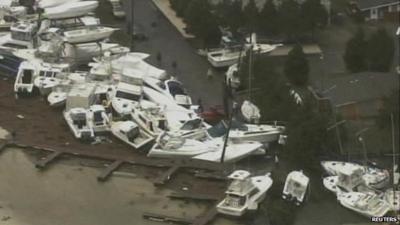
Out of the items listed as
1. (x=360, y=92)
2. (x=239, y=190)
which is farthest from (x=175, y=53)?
(x=239, y=190)

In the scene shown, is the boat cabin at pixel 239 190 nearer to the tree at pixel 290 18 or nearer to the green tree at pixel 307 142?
the green tree at pixel 307 142

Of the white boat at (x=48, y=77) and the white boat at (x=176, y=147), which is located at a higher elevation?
the white boat at (x=48, y=77)

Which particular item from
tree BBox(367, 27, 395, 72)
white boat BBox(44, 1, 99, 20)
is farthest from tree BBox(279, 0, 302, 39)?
white boat BBox(44, 1, 99, 20)

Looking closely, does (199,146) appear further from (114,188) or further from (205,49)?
(205,49)

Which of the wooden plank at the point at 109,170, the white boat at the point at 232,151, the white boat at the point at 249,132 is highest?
the white boat at the point at 249,132

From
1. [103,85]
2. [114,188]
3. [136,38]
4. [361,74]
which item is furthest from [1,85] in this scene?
[361,74]

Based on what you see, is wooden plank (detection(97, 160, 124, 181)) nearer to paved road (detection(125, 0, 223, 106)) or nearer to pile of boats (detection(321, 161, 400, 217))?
paved road (detection(125, 0, 223, 106))

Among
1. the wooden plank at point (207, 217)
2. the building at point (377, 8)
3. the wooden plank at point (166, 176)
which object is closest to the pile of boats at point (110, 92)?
the wooden plank at point (166, 176)

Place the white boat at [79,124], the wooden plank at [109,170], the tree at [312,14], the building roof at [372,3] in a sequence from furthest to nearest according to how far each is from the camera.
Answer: the building roof at [372,3] → the tree at [312,14] → the white boat at [79,124] → the wooden plank at [109,170]
